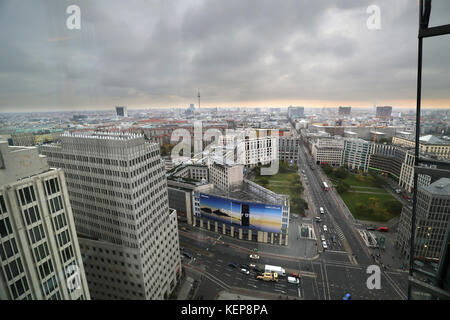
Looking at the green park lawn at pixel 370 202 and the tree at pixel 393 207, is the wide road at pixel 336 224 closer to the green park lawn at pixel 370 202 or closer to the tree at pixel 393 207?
the green park lawn at pixel 370 202

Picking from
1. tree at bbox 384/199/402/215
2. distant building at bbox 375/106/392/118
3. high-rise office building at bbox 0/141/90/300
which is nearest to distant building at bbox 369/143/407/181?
tree at bbox 384/199/402/215

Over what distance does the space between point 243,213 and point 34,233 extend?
7.50 metres

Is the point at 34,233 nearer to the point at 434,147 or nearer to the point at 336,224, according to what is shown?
the point at 434,147

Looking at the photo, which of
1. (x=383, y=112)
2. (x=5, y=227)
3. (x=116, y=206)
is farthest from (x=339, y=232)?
(x=383, y=112)

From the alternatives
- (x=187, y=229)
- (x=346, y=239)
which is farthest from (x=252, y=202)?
(x=346, y=239)

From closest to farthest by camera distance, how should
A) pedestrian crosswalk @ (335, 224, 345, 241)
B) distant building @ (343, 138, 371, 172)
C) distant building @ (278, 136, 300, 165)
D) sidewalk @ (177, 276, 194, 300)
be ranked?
1. sidewalk @ (177, 276, 194, 300)
2. pedestrian crosswalk @ (335, 224, 345, 241)
3. distant building @ (343, 138, 371, 172)
4. distant building @ (278, 136, 300, 165)

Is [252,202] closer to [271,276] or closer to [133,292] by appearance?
[271,276]

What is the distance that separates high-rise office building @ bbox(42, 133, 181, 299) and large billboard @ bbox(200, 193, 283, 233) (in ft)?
13.0

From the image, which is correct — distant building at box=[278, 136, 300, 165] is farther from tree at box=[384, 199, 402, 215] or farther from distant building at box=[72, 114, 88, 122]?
distant building at box=[72, 114, 88, 122]

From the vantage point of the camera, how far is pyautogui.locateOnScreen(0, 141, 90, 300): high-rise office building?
97.3 inches

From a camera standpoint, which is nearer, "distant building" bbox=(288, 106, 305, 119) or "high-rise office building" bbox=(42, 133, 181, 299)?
"high-rise office building" bbox=(42, 133, 181, 299)

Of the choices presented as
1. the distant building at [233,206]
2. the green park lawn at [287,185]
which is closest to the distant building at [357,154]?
the green park lawn at [287,185]

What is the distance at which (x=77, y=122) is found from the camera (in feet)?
15.9

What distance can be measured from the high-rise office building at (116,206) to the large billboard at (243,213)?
13.0ft
